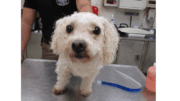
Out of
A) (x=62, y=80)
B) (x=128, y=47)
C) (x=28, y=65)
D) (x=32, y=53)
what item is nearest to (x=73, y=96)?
(x=62, y=80)

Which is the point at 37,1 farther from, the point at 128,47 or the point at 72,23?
the point at 128,47

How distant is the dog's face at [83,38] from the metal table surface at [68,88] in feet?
1.00

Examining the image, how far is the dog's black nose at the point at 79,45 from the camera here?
1.42 ft

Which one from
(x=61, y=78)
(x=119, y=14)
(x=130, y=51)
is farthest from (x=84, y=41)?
(x=119, y=14)

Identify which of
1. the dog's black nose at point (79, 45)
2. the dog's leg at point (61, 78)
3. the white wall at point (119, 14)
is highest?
the white wall at point (119, 14)

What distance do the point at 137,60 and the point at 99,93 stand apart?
156cm

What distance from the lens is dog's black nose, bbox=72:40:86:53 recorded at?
1.42ft

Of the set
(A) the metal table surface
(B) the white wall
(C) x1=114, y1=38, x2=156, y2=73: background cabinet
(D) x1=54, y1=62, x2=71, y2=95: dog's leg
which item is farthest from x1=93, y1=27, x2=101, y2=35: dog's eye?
(B) the white wall

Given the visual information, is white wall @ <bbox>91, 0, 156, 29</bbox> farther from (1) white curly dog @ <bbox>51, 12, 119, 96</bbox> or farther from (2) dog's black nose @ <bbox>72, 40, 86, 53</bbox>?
(2) dog's black nose @ <bbox>72, 40, 86, 53</bbox>

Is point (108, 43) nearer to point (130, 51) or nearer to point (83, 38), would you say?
point (83, 38)

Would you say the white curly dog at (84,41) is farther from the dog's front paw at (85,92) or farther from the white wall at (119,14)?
the white wall at (119,14)

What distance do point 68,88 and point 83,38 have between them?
435mm

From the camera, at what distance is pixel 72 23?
0.51m

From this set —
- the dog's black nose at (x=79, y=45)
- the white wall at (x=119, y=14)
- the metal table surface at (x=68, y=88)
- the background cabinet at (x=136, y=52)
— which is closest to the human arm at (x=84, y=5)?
the dog's black nose at (x=79, y=45)
